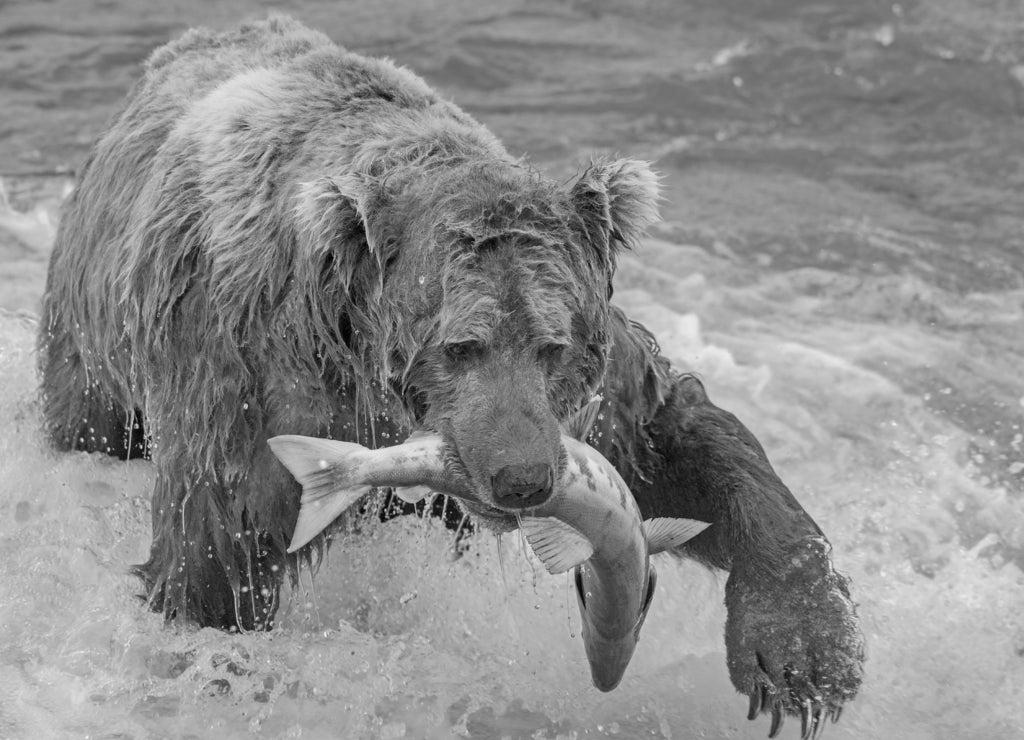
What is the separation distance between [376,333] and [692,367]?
3.44 meters

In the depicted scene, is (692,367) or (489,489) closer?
(489,489)

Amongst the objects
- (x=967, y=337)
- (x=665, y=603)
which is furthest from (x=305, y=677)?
(x=967, y=337)

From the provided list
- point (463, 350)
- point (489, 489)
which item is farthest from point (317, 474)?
point (463, 350)

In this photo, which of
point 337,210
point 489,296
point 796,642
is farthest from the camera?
point 796,642

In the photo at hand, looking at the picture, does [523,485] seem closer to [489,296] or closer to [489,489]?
[489,489]

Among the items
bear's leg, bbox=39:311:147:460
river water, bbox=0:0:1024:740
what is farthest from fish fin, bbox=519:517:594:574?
bear's leg, bbox=39:311:147:460

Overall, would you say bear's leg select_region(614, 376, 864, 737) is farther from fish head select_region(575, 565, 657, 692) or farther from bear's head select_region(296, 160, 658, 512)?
bear's head select_region(296, 160, 658, 512)

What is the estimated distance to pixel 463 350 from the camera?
12.5 feet

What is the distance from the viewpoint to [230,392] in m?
4.29

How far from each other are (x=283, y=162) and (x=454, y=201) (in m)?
0.71

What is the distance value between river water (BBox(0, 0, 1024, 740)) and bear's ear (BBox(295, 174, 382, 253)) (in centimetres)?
121

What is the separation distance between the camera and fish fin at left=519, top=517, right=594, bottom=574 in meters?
3.72

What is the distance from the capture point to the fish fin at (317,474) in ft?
11.4

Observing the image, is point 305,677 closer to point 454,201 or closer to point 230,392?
point 230,392
